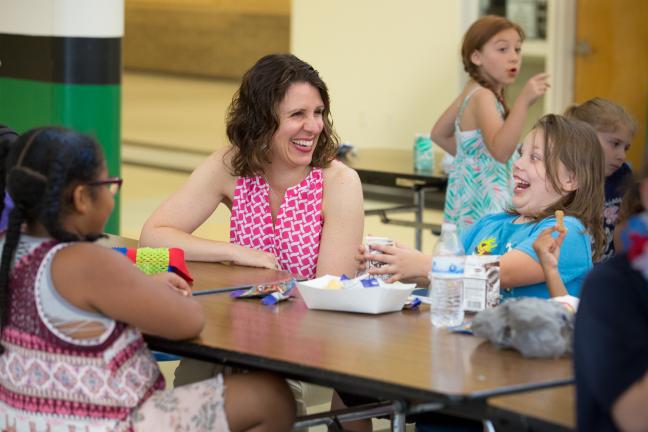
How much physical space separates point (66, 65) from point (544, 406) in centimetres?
433

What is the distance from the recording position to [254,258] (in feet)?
11.3

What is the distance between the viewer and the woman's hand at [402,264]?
3.01 meters

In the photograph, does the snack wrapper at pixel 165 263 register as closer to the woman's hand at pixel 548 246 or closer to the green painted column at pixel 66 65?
the woman's hand at pixel 548 246

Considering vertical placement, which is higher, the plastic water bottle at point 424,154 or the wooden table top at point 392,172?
the plastic water bottle at point 424,154

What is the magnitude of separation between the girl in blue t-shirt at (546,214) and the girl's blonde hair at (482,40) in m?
1.94

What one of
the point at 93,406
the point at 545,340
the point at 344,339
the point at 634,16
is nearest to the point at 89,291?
the point at 93,406

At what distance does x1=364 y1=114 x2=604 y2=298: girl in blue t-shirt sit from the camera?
2980 mm

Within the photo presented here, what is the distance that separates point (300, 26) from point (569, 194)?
A: 248 inches

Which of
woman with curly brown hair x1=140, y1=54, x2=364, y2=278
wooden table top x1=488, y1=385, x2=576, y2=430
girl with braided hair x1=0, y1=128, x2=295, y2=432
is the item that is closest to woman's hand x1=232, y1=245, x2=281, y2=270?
woman with curly brown hair x1=140, y1=54, x2=364, y2=278

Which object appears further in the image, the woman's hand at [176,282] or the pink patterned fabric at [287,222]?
the pink patterned fabric at [287,222]

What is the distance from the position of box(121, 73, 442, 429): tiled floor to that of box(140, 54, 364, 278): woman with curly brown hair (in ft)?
2.42

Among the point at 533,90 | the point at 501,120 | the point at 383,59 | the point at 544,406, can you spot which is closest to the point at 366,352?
the point at 544,406

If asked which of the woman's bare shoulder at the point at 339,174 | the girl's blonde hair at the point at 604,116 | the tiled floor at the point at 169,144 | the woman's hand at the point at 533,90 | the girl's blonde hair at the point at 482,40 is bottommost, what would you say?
the tiled floor at the point at 169,144

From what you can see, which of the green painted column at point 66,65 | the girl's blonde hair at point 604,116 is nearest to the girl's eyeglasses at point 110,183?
the girl's blonde hair at point 604,116
